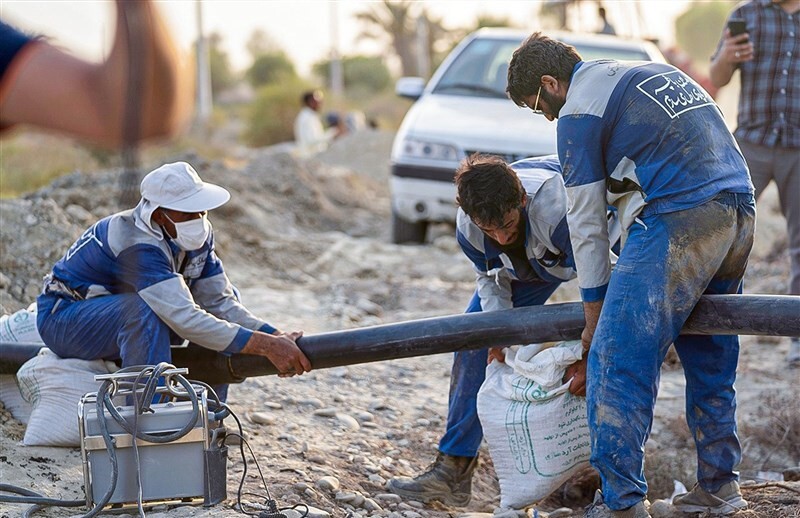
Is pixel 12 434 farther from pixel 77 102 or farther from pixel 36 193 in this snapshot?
pixel 36 193

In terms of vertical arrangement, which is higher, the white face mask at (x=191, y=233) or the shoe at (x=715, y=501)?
the white face mask at (x=191, y=233)

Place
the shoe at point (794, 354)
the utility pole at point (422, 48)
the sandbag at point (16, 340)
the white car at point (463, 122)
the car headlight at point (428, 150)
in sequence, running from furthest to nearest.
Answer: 1. the utility pole at point (422, 48)
2. the car headlight at point (428, 150)
3. the white car at point (463, 122)
4. the shoe at point (794, 354)
5. the sandbag at point (16, 340)

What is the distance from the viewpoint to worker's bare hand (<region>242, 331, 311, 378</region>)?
16.2ft

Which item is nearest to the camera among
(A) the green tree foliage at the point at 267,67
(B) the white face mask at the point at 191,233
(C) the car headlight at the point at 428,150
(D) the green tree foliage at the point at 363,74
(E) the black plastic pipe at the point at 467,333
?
(E) the black plastic pipe at the point at 467,333

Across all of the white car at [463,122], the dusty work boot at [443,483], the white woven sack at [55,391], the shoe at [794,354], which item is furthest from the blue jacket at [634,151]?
the white car at [463,122]

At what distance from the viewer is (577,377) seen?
4.45m

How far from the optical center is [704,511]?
4590mm

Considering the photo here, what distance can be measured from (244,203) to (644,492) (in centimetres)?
951

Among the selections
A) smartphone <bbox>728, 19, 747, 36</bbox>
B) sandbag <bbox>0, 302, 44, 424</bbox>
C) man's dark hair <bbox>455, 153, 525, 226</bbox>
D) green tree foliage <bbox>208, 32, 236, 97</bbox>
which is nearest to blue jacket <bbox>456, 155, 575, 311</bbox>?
man's dark hair <bbox>455, 153, 525, 226</bbox>

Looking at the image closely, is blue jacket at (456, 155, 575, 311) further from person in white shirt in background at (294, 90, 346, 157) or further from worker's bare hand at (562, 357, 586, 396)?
person in white shirt in background at (294, 90, 346, 157)

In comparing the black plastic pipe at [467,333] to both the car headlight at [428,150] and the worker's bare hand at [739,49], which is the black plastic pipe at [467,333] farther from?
the car headlight at [428,150]

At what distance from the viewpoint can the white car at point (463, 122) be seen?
934 centimetres

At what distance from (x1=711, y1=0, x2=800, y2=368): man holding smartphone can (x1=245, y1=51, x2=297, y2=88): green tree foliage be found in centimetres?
5321

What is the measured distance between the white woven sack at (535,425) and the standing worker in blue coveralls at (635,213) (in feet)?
1.03
